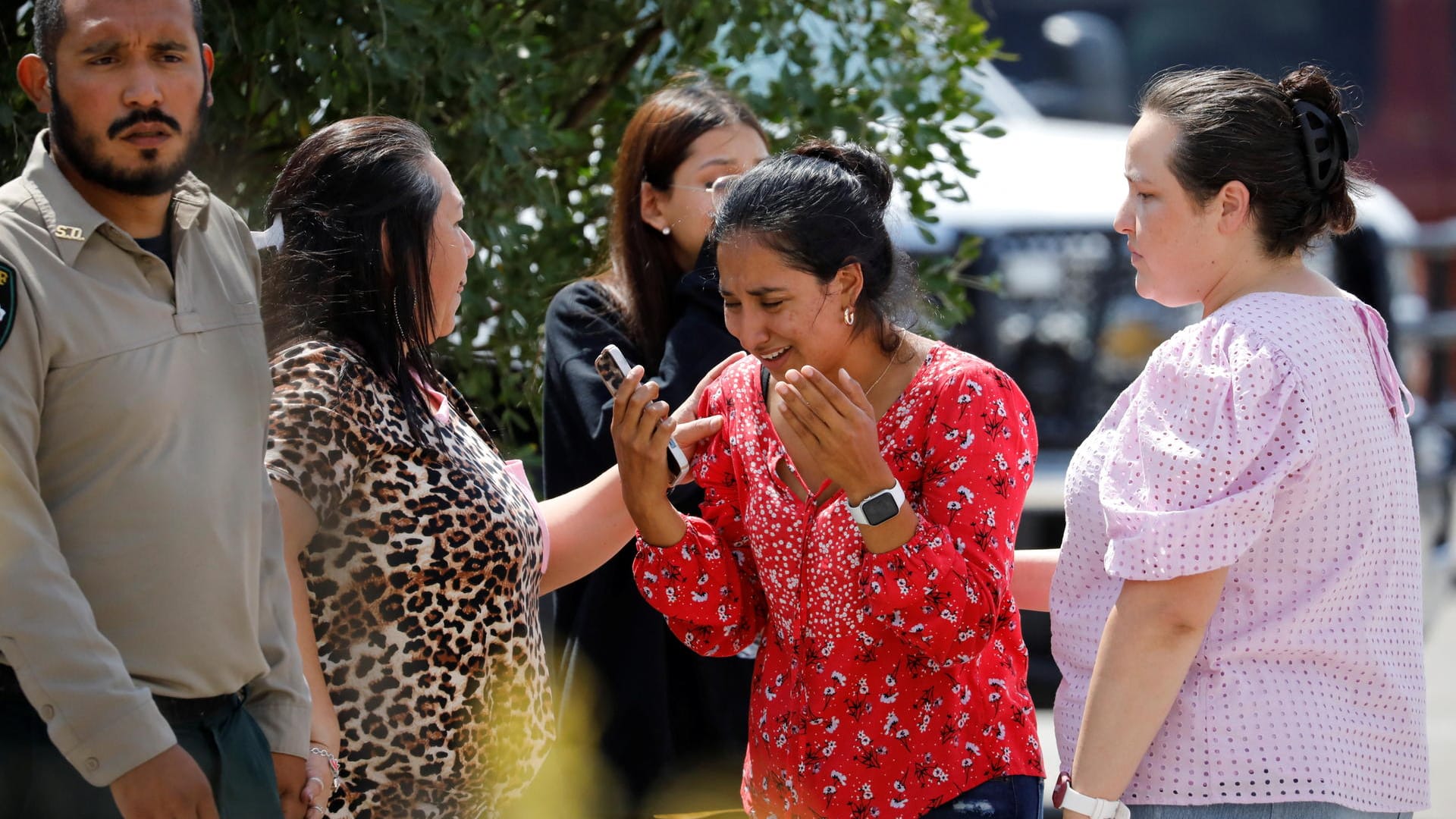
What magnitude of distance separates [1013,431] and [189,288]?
111 cm

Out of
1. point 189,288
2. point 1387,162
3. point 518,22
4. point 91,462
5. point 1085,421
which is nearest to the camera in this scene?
point 91,462

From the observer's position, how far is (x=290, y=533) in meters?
2.13

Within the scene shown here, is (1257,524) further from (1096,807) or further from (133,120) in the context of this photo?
(133,120)

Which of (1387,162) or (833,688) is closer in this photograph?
(833,688)

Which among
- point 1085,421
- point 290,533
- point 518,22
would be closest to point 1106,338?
point 1085,421

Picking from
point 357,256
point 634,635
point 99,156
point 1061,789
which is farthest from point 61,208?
point 1061,789

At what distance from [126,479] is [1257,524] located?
1.32 metres

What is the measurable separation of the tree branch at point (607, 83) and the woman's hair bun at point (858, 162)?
1.19 metres

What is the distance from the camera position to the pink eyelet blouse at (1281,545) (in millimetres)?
1935

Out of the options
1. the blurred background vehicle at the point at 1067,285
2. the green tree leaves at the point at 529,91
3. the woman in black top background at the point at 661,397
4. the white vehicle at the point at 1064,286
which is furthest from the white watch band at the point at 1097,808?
the white vehicle at the point at 1064,286

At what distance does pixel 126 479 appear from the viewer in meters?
1.79

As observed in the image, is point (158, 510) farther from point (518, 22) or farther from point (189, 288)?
point (518, 22)

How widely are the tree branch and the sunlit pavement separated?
7.05 ft

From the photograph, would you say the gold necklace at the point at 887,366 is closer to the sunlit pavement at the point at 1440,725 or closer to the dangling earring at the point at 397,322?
the dangling earring at the point at 397,322
